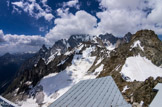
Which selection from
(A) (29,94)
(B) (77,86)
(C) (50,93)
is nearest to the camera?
(B) (77,86)

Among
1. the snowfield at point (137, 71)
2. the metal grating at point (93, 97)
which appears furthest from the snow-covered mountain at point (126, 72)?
the metal grating at point (93, 97)

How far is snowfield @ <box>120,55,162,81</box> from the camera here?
199 feet

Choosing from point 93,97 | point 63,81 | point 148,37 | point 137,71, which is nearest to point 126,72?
point 137,71

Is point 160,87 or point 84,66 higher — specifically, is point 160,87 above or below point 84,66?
below

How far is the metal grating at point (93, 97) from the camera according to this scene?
13.1m

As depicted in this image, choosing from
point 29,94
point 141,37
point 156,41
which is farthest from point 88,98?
point 29,94

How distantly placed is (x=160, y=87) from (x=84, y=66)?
16468 centimetres

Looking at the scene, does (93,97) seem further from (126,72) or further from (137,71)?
(137,71)

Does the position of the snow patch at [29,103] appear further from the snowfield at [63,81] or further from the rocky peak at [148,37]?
the rocky peak at [148,37]

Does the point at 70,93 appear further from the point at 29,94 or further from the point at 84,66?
the point at 84,66

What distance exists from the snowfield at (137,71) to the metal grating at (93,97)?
153 feet

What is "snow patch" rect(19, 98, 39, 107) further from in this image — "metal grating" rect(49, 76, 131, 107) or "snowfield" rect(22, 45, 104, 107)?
"metal grating" rect(49, 76, 131, 107)

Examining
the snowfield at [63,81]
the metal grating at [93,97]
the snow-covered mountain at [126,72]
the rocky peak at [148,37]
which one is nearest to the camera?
the metal grating at [93,97]

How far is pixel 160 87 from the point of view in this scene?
29.8m
